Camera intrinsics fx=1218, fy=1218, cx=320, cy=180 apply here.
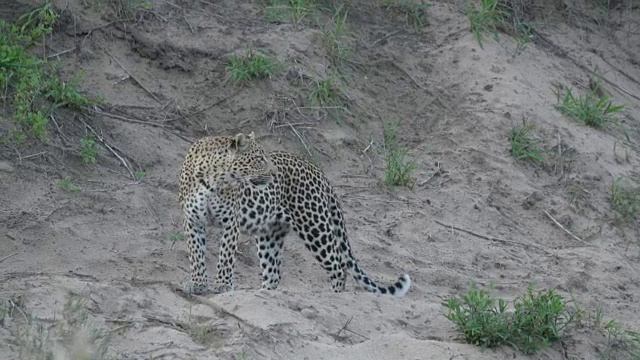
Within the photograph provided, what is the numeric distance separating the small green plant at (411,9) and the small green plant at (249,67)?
98.0 inches

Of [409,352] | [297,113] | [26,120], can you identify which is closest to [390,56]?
[297,113]

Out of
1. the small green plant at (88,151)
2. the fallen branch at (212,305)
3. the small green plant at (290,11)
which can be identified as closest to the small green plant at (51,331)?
the fallen branch at (212,305)

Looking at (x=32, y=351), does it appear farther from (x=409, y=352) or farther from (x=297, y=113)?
(x=297, y=113)

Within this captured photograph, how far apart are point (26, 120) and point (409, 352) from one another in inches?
173

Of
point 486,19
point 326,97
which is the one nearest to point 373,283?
point 326,97

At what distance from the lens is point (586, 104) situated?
1424 centimetres

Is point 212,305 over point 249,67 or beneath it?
over

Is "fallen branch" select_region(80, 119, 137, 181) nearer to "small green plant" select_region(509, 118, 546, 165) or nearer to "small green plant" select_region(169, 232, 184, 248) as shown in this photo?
"small green plant" select_region(169, 232, 184, 248)

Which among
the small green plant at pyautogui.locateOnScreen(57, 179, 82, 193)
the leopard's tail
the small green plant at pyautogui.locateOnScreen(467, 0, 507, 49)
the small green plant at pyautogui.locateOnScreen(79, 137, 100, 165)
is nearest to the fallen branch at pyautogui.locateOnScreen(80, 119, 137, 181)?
the small green plant at pyautogui.locateOnScreen(79, 137, 100, 165)

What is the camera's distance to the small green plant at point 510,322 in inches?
351

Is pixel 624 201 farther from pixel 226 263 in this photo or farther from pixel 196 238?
pixel 196 238

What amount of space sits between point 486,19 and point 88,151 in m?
5.85

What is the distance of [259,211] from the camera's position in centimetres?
1023

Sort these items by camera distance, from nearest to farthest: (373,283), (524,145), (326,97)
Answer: (373,283) < (326,97) < (524,145)
